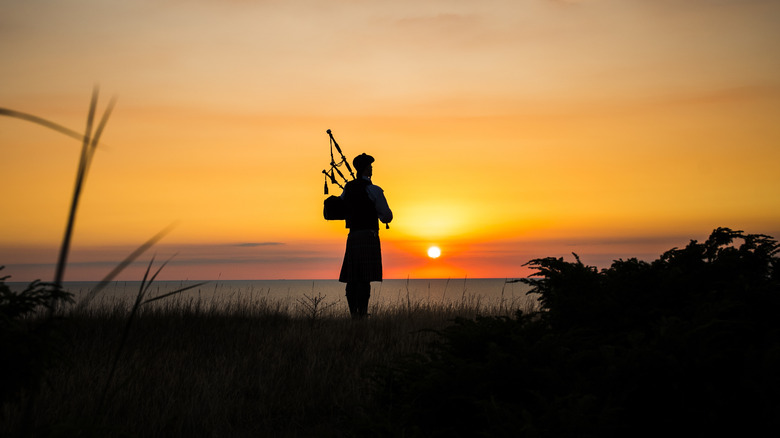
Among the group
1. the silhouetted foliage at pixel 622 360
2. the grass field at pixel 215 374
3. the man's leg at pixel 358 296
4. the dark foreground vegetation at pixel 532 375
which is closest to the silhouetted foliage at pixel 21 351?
the dark foreground vegetation at pixel 532 375

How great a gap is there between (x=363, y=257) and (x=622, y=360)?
8213 mm

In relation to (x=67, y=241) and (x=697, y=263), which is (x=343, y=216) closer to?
(x=697, y=263)

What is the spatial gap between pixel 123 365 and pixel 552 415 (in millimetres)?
5101

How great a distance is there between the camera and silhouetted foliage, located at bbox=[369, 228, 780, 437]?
2992mm

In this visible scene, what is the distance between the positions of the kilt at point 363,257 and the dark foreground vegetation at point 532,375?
4450 millimetres

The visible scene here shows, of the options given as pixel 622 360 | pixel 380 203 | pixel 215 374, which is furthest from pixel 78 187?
pixel 380 203

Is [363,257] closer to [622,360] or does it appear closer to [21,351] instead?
[622,360]

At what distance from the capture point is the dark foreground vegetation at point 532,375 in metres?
2.94

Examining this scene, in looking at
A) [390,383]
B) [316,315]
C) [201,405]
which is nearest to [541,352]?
[390,383]

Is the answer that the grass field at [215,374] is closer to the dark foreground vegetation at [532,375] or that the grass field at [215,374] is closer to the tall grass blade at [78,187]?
the dark foreground vegetation at [532,375]

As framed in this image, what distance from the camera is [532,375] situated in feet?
11.6

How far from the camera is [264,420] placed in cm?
518

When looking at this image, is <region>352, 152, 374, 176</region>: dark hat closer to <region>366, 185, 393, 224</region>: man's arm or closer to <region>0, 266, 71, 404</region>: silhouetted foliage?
<region>366, 185, 393, 224</region>: man's arm

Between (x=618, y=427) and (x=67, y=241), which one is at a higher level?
(x=67, y=241)
